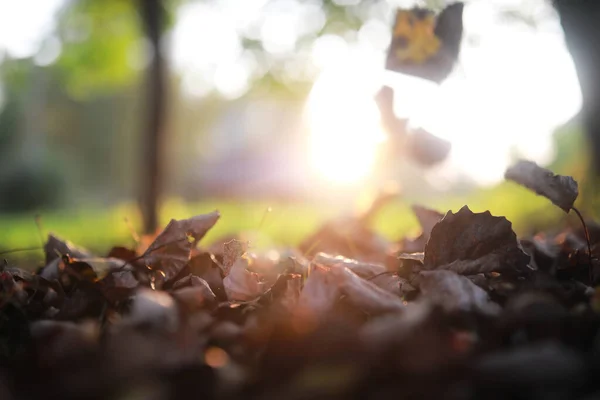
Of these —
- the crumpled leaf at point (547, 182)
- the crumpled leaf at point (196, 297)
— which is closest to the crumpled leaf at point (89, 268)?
the crumpled leaf at point (196, 297)

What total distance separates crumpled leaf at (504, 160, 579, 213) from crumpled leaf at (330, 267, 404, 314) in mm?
513

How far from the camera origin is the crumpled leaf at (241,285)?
1128 mm

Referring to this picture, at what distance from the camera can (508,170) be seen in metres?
1.32

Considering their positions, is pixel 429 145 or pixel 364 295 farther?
pixel 429 145

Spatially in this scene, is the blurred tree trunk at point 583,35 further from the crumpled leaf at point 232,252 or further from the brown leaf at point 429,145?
the crumpled leaf at point 232,252

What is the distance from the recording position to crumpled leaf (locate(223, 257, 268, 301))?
3.70 feet

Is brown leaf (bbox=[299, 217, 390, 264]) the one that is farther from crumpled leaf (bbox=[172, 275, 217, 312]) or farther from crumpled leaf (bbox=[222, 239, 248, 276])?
crumpled leaf (bbox=[172, 275, 217, 312])

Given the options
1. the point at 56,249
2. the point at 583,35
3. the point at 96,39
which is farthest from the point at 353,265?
the point at 96,39

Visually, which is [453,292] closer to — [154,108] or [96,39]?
[154,108]

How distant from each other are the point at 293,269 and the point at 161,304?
47 centimetres

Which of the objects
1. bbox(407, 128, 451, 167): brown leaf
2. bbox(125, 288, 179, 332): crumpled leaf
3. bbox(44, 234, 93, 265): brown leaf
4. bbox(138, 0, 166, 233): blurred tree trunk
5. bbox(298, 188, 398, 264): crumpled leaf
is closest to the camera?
bbox(125, 288, 179, 332): crumpled leaf

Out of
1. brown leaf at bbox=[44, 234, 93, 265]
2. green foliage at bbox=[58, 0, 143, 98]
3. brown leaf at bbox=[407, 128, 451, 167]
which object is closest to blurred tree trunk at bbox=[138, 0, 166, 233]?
green foliage at bbox=[58, 0, 143, 98]

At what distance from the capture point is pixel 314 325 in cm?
79

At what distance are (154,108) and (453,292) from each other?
8091 mm
